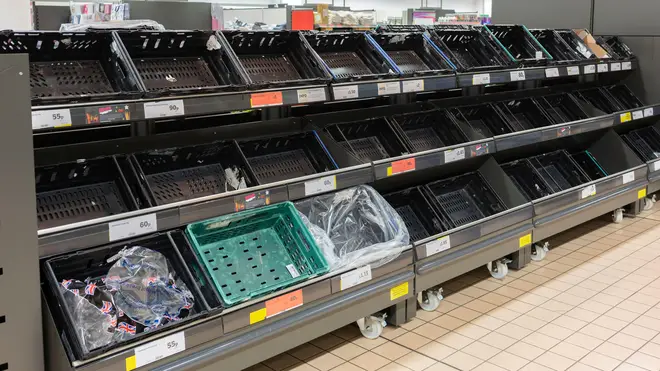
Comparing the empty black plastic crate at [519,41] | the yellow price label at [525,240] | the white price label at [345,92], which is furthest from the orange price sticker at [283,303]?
the empty black plastic crate at [519,41]

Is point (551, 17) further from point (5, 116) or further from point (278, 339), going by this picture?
point (5, 116)

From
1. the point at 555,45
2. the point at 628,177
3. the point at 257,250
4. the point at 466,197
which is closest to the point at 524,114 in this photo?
the point at 555,45

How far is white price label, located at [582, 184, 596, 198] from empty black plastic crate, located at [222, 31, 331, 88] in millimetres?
2402

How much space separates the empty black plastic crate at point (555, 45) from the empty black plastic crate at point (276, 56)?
257cm

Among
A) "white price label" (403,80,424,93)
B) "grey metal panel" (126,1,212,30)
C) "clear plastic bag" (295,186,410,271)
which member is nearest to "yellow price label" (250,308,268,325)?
"clear plastic bag" (295,186,410,271)

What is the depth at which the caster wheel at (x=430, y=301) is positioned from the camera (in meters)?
3.39

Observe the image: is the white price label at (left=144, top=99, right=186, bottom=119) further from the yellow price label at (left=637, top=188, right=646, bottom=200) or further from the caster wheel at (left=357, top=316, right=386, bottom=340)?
the yellow price label at (left=637, top=188, right=646, bottom=200)

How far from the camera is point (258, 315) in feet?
7.84

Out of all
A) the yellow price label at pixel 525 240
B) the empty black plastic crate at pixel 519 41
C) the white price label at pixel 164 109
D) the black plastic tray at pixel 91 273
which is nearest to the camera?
the black plastic tray at pixel 91 273

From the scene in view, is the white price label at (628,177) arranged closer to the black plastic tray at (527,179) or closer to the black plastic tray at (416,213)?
the black plastic tray at (527,179)

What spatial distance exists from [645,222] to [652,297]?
5.64ft

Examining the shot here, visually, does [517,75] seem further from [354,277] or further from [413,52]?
[354,277]

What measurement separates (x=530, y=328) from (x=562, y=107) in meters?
2.46

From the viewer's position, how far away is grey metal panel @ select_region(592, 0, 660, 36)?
572cm
